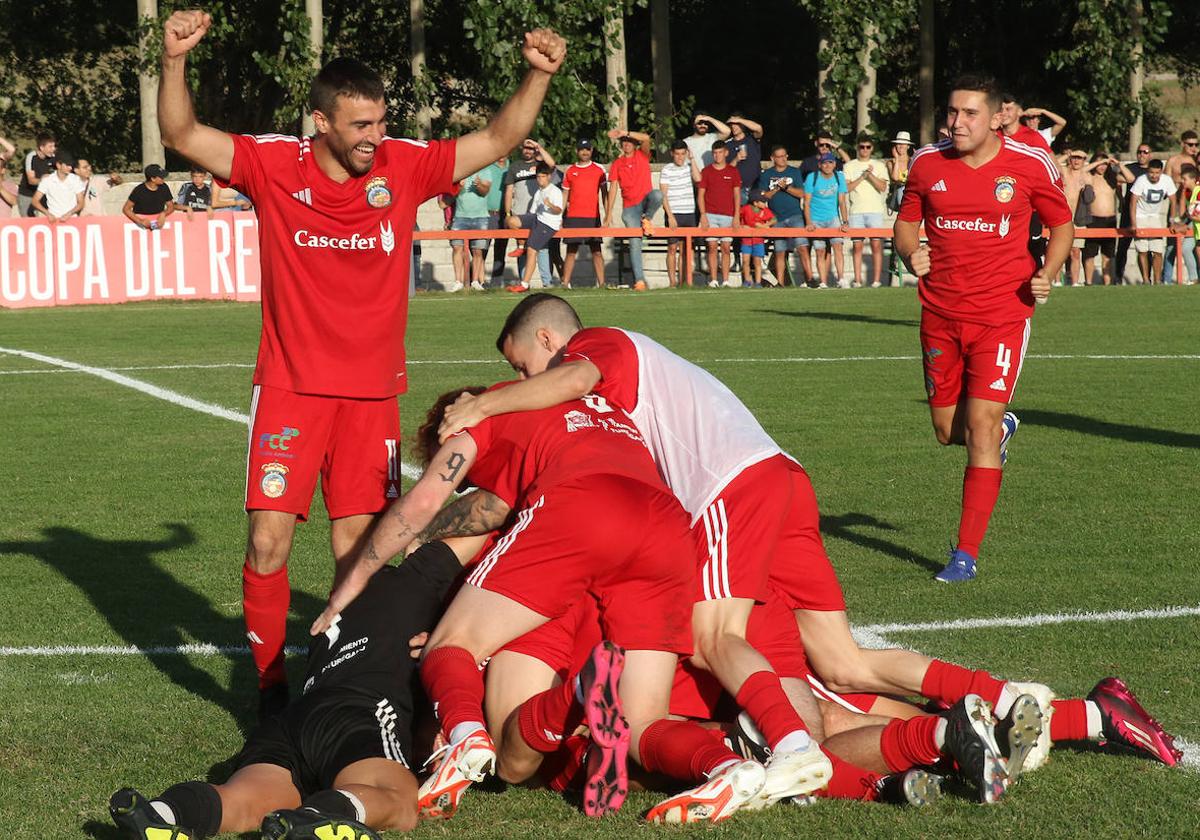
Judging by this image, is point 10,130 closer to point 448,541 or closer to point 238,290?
point 238,290

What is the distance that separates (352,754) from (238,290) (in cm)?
2032

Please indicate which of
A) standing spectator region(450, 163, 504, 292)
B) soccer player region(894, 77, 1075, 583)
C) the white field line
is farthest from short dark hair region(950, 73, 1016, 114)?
standing spectator region(450, 163, 504, 292)

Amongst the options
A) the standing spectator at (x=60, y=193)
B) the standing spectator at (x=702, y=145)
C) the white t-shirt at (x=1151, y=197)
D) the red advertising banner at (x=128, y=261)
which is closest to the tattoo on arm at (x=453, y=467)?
the red advertising banner at (x=128, y=261)

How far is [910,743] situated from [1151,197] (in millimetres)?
24055

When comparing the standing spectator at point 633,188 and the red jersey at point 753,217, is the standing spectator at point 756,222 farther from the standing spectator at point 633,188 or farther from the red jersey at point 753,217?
the standing spectator at point 633,188

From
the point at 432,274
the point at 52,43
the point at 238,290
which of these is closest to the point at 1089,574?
the point at 238,290

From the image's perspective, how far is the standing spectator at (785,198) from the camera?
2617 centimetres

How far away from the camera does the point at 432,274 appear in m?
29.8

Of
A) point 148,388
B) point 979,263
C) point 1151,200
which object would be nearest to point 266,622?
point 979,263

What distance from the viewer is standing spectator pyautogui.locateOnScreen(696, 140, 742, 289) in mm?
25797

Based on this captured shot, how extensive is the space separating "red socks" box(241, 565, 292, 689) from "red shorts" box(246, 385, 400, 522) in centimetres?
27

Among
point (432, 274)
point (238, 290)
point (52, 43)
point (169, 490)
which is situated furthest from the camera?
point (52, 43)

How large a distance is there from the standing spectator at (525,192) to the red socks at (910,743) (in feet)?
68.0

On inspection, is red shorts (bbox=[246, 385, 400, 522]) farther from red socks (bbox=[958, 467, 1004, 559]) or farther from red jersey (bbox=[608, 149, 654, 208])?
red jersey (bbox=[608, 149, 654, 208])
